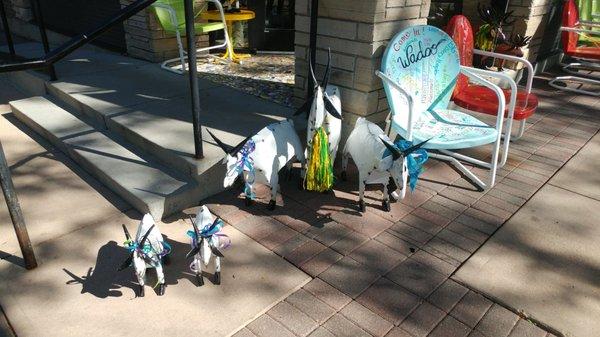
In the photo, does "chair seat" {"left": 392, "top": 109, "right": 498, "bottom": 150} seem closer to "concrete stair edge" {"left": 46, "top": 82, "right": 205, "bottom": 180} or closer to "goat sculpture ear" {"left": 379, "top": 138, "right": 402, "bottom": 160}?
"goat sculpture ear" {"left": 379, "top": 138, "right": 402, "bottom": 160}

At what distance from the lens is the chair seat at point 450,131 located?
2975mm

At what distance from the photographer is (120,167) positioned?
10.3 ft

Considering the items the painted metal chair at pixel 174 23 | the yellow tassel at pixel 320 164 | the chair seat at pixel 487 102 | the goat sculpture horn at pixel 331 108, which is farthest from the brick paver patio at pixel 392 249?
the painted metal chair at pixel 174 23

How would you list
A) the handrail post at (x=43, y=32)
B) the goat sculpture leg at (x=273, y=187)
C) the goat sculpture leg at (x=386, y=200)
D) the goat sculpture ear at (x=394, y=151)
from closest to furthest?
the goat sculpture ear at (x=394, y=151) → the goat sculpture leg at (x=273, y=187) → the goat sculpture leg at (x=386, y=200) → the handrail post at (x=43, y=32)

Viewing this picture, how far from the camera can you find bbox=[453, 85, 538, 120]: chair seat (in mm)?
3406

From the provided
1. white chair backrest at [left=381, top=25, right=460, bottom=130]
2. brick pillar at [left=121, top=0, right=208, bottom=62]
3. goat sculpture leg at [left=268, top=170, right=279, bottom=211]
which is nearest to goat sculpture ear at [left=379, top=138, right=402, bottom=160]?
white chair backrest at [left=381, top=25, right=460, bottom=130]

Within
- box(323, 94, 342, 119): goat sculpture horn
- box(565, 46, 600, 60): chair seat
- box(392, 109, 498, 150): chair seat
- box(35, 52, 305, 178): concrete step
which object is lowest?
box(35, 52, 305, 178): concrete step

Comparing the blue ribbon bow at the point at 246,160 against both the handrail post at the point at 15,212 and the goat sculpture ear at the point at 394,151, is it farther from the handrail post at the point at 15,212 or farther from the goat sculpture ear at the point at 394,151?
the handrail post at the point at 15,212

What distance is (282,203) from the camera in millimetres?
2998

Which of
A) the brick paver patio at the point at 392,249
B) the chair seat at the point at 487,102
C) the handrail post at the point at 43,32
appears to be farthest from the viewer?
the handrail post at the point at 43,32

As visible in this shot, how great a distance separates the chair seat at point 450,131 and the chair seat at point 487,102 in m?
0.14

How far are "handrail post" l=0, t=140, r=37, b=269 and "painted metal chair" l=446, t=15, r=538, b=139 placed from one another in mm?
3106

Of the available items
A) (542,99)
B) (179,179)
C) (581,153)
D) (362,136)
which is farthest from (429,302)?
(542,99)

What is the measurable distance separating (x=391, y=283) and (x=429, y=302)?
21 cm
